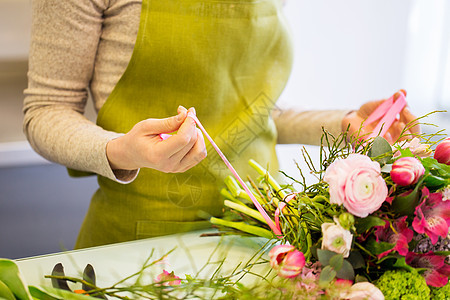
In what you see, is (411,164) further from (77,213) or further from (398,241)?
(77,213)

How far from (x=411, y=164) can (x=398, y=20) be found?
90.8 inches

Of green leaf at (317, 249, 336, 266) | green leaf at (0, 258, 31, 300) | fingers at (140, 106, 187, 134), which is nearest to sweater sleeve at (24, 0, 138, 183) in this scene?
fingers at (140, 106, 187, 134)

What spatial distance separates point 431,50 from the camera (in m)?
2.54

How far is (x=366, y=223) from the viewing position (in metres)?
0.50

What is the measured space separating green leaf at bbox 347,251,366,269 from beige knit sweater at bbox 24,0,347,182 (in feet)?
1.19

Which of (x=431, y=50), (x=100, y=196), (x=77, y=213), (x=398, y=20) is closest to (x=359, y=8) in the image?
(x=398, y=20)

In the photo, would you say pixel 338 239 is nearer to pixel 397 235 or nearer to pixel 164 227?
pixel 397 235

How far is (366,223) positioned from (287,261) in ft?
0.29

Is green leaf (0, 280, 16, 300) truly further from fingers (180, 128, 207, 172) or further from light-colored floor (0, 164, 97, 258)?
light-colored floor (0, 164, 97, 258)

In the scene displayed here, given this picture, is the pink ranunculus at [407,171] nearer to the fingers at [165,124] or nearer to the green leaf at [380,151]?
the green leaf at [380,151]

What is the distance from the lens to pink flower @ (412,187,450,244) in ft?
1.63

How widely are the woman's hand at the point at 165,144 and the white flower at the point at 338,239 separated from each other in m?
0.20

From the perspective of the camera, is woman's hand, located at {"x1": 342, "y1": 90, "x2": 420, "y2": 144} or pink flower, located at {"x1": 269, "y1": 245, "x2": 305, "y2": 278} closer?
pink flower, located at {"x1": 269, "y1": 245, "x2": 305, "y2": 278}

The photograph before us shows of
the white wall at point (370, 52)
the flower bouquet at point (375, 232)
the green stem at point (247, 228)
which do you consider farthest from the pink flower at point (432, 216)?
the white wall at point (370, 52)
